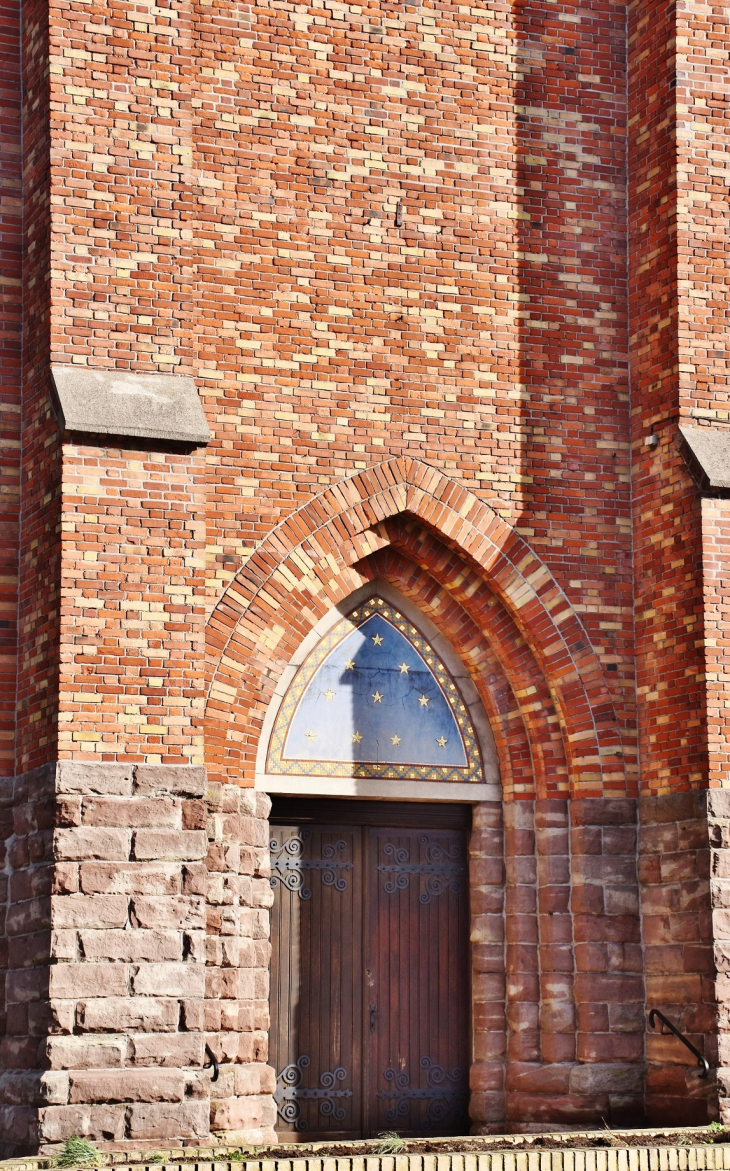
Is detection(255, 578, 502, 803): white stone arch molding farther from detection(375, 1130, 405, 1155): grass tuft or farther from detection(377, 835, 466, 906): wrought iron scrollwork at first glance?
detection(375, 1130, 405, 1155): grass tuft

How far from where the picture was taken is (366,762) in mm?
11289

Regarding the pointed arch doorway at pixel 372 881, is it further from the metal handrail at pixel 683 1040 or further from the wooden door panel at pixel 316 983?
the metal handrail at pixel 683 1040

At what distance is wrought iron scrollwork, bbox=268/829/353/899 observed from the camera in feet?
36.1

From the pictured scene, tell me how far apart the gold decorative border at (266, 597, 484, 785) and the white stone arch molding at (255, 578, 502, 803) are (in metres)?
0.03

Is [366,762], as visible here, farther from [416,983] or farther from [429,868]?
[416,983]

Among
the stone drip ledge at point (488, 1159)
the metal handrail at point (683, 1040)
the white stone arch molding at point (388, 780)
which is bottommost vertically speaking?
the stone drip ledge at point (488, 1159)

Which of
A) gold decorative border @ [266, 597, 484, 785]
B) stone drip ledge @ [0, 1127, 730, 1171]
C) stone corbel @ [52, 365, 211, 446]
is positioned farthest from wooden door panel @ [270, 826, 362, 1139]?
stone corbel @ [52, 365, 211, 446]

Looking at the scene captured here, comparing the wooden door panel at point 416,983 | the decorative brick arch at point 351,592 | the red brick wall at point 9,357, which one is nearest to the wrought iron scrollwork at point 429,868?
the wooden door panel at point 416,983

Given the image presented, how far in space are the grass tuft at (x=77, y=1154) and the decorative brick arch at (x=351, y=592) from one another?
254 centimetres

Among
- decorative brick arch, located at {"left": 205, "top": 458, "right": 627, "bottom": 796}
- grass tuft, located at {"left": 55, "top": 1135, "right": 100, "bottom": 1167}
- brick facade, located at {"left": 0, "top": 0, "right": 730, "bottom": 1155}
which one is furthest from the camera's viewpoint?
decorative brick arch, located at {"left": 205, "top": 458, "right": 627, "bottom": 796}

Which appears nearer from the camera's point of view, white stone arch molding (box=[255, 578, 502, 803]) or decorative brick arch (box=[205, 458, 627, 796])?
decorative brick arch (box=[205, 458, 627, 796])

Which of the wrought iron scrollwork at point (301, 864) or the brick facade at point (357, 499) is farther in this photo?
the wrought iron scrollwork at point (301, 864)

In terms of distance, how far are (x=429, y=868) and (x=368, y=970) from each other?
852 millimetres

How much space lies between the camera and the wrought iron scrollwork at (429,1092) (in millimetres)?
11023
